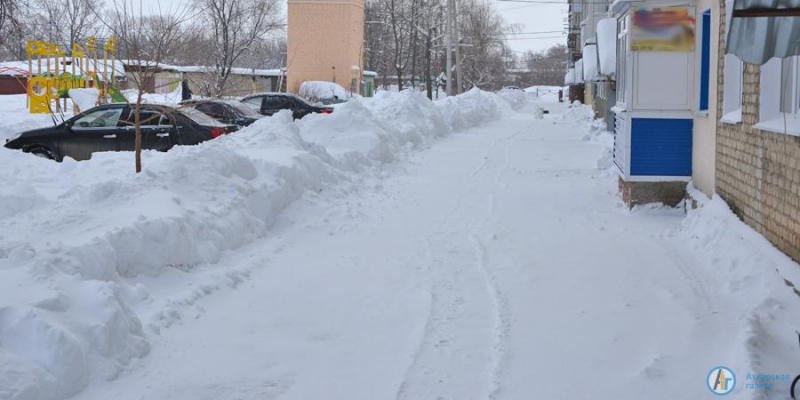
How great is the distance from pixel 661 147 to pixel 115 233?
759cm

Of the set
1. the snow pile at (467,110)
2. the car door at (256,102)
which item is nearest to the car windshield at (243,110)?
the car door at (256,102)

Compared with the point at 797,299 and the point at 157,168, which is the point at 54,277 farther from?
the point at 797,299

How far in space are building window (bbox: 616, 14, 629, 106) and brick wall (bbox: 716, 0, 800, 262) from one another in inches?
92.2

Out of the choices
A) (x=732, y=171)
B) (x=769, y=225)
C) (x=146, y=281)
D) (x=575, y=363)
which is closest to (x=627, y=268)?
(x=769, y=225)

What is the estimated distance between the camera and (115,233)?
7.21 m

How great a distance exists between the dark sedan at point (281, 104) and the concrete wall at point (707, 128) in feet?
58.0

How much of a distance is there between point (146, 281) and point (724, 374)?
431cm

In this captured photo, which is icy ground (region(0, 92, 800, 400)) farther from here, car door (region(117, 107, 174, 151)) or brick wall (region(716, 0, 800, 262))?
car door (region(117, 107, 174, 151))

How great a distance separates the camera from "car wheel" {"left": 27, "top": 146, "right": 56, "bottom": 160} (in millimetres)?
17028

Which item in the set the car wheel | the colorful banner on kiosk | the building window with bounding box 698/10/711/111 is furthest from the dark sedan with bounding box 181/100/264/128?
the building window with bounding box 698/10/711/111

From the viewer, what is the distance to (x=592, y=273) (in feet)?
27.1

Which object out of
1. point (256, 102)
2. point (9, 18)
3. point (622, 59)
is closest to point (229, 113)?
point (256, 102)

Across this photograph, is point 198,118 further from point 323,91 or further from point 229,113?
point 323,91

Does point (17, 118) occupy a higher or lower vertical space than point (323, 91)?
lower
